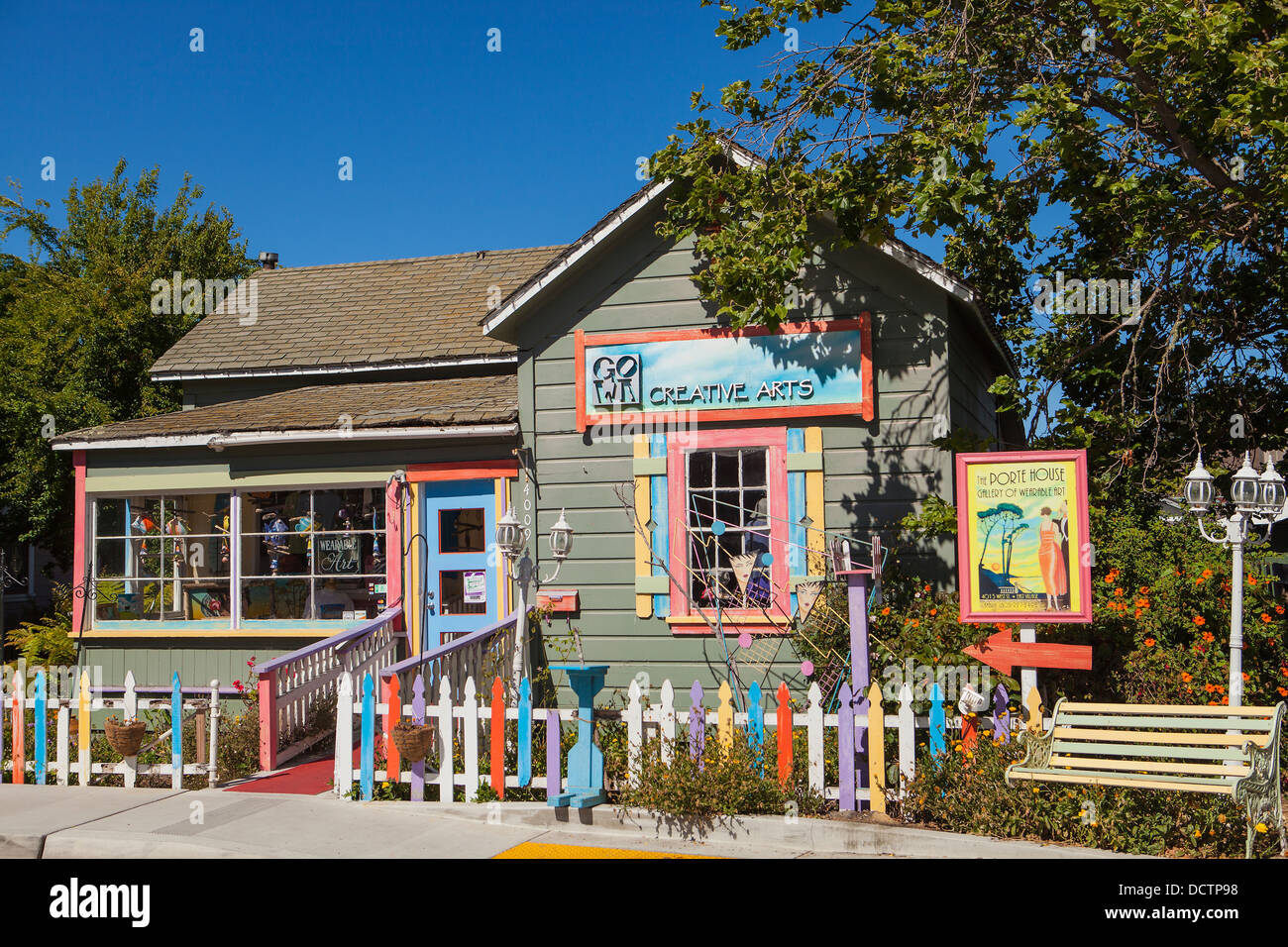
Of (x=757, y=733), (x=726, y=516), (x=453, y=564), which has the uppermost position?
(x=726, y=516)

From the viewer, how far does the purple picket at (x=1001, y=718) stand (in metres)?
7.64

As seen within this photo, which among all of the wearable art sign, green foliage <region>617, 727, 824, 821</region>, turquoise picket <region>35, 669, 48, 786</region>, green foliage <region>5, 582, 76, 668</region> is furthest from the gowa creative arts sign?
green foliage <region>5, 582, 76, 668</region>

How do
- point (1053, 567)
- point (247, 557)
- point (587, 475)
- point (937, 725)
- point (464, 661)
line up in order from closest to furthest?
1. point (937, 725)
2. point (1053, 567)
3. point (464, 661)
4. point (587, 475)
5. point (247, 557)

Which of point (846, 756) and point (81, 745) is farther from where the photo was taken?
point (81, 745)

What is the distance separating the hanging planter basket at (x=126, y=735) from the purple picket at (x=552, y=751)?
3652 mm

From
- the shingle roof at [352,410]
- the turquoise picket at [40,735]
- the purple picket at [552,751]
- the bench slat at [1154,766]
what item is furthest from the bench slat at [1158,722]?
the turquoise picket at [40,735]

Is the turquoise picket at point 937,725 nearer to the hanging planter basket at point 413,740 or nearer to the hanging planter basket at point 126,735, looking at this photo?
the hanging planter basket at point 413,740

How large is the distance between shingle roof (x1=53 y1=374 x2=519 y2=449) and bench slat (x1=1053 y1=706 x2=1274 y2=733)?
20.7ft

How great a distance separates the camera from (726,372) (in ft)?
35.0

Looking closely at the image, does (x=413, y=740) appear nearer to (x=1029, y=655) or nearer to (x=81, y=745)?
(x=81, y=745)

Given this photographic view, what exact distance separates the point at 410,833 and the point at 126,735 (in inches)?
119

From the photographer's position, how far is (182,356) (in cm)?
1554

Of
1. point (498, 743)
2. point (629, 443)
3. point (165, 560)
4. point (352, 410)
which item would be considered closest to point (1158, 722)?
point (498, 743)
